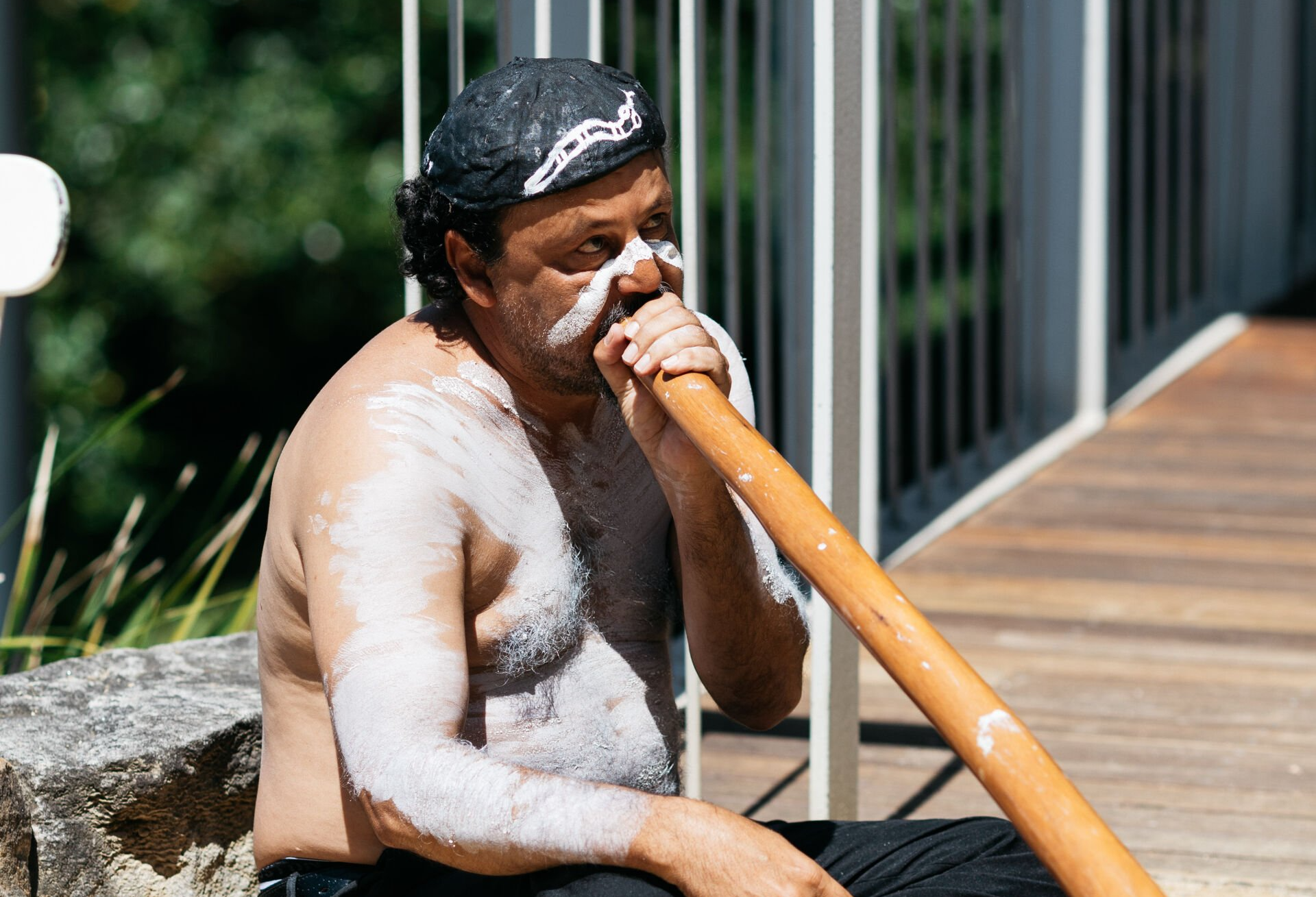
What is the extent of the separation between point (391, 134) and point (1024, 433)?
412 centimetres

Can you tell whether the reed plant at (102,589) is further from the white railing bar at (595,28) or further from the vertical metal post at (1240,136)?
the vertical metal post at (1240,136)

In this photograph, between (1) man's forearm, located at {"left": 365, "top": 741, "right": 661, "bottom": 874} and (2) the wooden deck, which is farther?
(2) the wooden deck

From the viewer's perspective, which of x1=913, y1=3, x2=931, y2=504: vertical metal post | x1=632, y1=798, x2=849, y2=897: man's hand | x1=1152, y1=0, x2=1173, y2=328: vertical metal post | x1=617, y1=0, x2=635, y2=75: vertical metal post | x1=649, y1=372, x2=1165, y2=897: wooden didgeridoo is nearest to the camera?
x1=649, y1=372, x2=1165, y2=897: wooden didgeridoo

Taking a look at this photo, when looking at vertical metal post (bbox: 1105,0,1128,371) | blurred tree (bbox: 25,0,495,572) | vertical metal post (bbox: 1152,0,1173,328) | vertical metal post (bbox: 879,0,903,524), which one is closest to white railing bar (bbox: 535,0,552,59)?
vertical metal post (bbox: 879,0,903,524)

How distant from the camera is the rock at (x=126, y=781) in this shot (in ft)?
5.89

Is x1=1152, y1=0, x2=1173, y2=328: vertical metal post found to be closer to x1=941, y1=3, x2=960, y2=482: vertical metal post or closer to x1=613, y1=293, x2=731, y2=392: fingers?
x1=941, y1=3, x2=960, y2=482: vertical metal post

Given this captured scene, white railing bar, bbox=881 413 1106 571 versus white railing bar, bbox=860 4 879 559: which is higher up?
white railing bar, bbox=860 4 879 559

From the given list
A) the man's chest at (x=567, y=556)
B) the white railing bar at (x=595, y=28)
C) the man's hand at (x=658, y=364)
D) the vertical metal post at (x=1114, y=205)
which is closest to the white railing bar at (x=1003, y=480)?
the vertical metal post at (x=1114, y=205)

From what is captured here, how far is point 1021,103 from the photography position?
4.55 metres

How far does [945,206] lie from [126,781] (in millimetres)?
3258

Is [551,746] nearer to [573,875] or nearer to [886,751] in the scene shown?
[573,875]

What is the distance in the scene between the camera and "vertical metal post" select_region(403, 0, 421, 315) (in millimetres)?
2088

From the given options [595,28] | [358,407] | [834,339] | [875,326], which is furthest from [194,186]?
[358,407]

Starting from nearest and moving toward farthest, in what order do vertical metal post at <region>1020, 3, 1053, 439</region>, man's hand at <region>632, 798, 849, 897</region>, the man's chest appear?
1. man's hand at <region>632, 798, 849, 897</region>
2. the man's chest
3. vertical metal post at <region>1020, 3, 1053, 439</region>
